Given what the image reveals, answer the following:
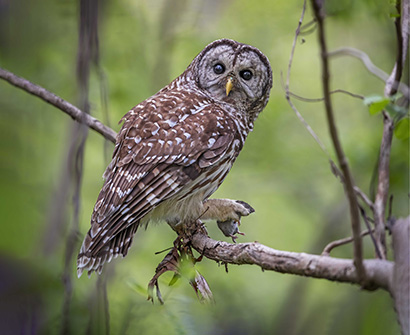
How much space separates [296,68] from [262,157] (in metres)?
1.40

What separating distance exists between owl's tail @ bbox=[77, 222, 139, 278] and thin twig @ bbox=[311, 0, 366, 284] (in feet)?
5.31

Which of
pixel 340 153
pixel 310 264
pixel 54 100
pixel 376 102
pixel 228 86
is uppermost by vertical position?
pixel 54 100

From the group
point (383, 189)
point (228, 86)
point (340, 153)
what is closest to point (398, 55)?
point (383, 189)

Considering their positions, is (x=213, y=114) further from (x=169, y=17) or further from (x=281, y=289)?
(x=281, y=289)

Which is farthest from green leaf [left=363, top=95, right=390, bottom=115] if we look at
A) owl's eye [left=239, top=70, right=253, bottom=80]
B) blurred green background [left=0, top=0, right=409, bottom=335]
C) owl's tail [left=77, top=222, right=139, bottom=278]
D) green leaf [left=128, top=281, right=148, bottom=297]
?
owl's eye [left=239, top=70, right=253, bottom=80]

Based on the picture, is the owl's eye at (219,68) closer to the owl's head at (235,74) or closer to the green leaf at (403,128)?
the owl's head at (235,74)

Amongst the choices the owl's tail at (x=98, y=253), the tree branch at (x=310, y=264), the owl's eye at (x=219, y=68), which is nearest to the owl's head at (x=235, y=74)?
the owl's eye at (x=219, y=68)

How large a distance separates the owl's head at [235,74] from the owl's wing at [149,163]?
0.32 m

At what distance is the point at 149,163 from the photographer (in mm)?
2822

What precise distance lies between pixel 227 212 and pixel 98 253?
0.74 m

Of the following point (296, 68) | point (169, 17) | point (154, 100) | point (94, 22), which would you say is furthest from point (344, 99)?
point (94, 22)

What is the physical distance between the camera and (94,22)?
2.23 meters

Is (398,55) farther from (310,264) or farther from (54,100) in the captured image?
(54,100)

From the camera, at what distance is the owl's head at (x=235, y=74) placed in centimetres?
338
